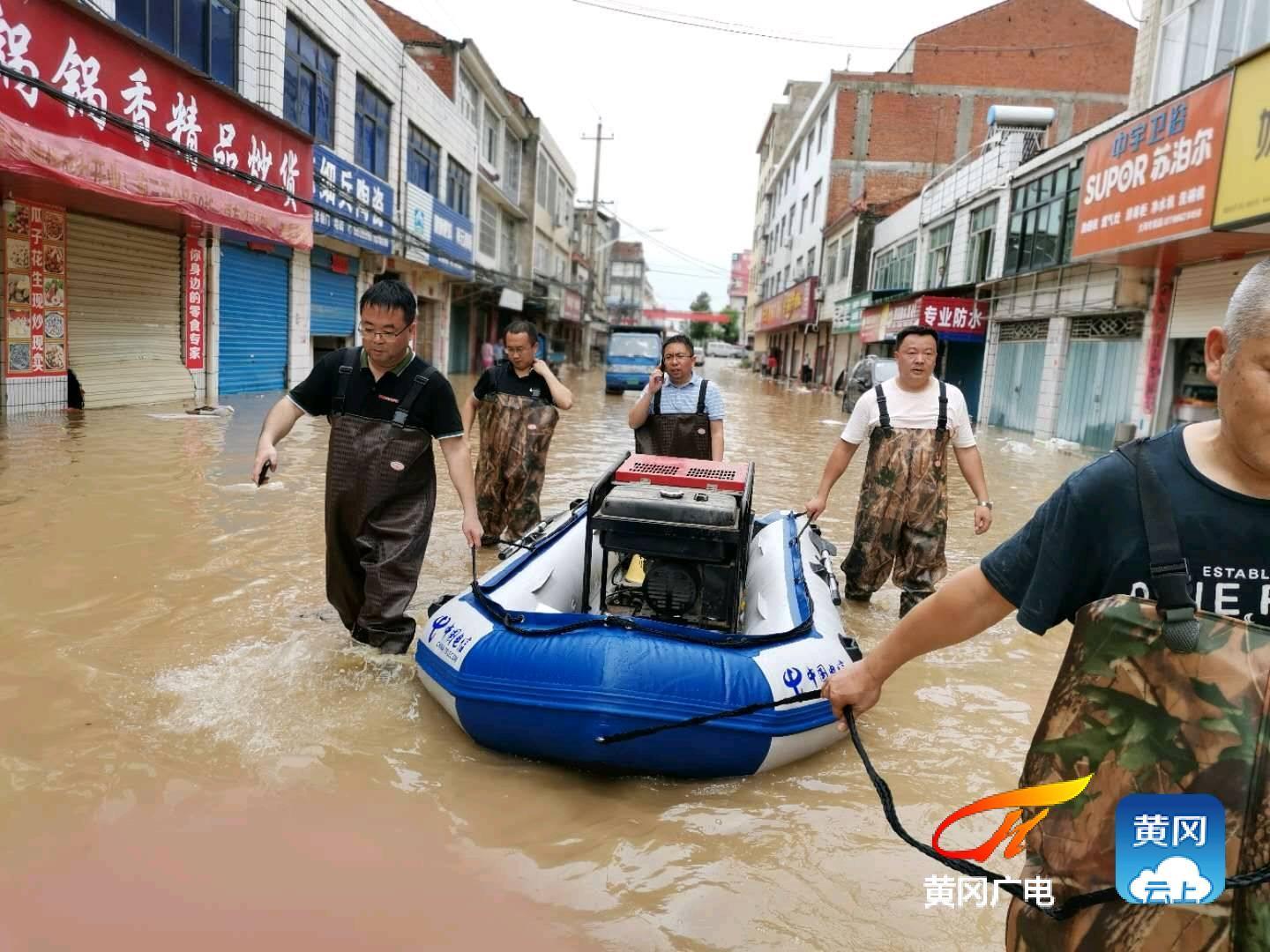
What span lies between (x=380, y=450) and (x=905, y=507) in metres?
2.89

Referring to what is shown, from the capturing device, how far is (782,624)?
3662mm

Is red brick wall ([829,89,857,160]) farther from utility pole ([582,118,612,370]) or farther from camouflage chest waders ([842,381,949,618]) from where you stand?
camouflage chest waders ([842,381,949,618])

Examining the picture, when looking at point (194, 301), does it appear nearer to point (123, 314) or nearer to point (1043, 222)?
point (123, 314)

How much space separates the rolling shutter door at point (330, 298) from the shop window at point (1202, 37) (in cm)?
1532

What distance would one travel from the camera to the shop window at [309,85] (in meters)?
15.5

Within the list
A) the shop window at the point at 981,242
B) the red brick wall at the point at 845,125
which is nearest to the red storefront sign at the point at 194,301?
the shop window at the point at 981,242

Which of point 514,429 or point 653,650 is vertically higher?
point 514,429

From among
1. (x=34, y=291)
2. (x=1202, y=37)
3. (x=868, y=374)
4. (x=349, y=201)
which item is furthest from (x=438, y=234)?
(x=1202, y=37)

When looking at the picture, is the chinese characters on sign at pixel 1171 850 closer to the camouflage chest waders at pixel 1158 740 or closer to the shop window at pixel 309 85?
the camouflage chest waders at pixel 1158 740

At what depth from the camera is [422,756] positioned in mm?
3363

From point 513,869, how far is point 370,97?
20.1 meters

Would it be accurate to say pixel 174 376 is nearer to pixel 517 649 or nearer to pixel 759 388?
pixel 517 649

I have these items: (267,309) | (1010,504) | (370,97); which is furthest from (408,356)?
(370,97)

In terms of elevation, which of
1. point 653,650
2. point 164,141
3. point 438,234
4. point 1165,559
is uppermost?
point 438,234
